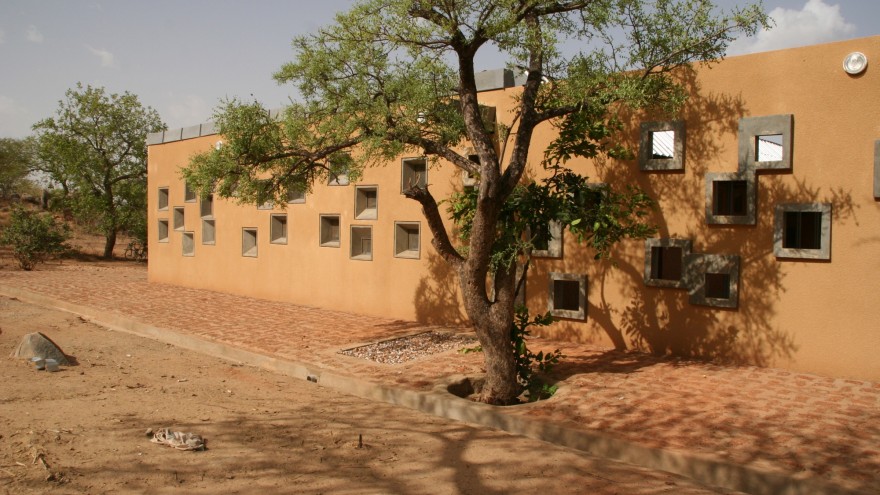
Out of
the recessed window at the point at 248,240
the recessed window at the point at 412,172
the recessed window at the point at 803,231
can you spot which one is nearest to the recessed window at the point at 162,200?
the recessed window at the point at 248,240

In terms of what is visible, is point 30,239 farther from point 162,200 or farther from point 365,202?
point 365,202

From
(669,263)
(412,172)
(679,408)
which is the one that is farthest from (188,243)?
(679,408)

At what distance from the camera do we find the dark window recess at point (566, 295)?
895 centimetres

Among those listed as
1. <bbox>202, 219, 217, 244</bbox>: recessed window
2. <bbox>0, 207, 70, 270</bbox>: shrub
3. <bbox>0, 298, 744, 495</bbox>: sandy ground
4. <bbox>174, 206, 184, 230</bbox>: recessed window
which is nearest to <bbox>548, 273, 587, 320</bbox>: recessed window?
<bbox>0, 298, 744, 495</bbox>: sandy ground

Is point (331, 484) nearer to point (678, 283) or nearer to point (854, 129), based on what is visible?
point (678, 283)

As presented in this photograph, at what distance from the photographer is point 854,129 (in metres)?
6.68

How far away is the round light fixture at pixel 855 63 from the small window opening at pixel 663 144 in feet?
6.70

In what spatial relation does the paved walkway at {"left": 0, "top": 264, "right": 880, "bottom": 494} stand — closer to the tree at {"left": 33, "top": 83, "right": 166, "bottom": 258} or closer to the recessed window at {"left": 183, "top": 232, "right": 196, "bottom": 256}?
the recessed window at {"left": 183, "top": 232, "right": 196, "bottom": 256}

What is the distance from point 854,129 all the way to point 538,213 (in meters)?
3.33

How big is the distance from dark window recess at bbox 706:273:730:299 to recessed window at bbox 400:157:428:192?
4622 millimetres

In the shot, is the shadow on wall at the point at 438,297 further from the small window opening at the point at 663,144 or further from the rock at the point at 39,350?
the rock at the point at 39,350

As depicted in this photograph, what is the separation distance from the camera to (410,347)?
857cm

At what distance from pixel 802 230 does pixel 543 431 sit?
401cm

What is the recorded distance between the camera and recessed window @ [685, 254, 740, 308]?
741cm
